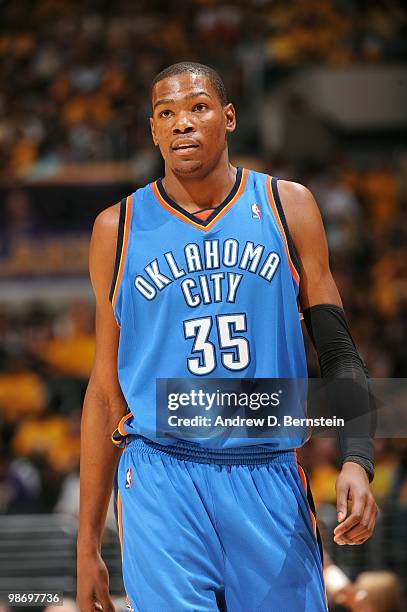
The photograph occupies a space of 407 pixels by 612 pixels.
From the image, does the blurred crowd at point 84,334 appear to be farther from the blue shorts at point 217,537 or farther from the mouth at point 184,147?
the mouth at point 184,147

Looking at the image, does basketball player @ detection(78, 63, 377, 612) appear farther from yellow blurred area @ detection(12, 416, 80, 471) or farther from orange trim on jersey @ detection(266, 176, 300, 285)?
yellow blurred area @ detection(12, 416, 80, 471)

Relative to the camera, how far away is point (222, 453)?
2.60m

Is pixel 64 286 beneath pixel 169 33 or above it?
beneath

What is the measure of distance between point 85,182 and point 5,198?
0.74m

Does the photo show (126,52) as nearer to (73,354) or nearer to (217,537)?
(73,354)

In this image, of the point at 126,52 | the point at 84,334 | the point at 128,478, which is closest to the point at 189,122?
the point at 128,478

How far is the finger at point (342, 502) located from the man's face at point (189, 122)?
86 cm

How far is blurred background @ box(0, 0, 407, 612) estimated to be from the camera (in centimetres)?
930

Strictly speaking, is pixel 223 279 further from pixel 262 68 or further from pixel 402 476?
pixel 262 68

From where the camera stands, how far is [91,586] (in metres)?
2.78

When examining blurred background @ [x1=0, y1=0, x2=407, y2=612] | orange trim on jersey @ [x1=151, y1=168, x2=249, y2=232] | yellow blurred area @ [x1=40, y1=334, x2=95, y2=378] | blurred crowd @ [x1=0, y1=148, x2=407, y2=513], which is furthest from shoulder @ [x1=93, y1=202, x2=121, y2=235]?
yellow blurred area @ [x1=40, y1=334, x2=95, y2=378]

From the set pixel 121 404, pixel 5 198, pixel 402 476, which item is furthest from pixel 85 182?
pixel 121 404

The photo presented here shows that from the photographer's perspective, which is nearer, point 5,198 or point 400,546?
point 400,546

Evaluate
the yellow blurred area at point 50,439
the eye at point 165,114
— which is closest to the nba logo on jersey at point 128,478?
the eye at point 165,114
